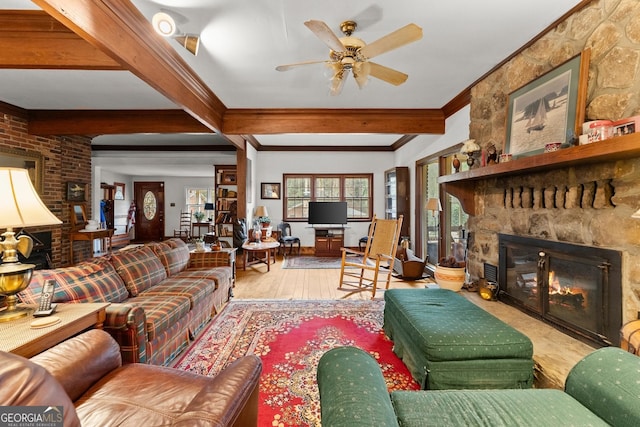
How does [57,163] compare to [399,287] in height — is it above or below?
above

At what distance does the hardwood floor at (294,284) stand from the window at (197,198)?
5985mm

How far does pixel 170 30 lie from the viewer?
201 cm

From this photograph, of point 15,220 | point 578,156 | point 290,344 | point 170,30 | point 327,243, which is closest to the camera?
point 15,220

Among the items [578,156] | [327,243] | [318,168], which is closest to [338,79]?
[578,156]

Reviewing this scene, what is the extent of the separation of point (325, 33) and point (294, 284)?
3.41 metres

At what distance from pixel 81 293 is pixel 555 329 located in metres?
3.41

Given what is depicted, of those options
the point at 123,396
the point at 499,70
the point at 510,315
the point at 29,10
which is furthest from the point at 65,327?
the point at 499,70

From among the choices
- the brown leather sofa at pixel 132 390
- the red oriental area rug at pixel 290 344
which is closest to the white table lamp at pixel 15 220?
the brown leather sofa at pixel 132 390

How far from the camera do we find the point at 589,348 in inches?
70.6

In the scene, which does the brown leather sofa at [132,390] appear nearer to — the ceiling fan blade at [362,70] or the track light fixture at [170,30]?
the track light fixture at [170,30]

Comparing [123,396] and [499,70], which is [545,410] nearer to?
[123,396]

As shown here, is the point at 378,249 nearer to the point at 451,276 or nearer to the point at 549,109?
the point at 451,276

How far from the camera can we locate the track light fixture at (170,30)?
6.33 ft

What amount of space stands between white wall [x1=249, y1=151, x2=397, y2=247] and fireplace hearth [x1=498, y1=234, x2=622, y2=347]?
173 inches
